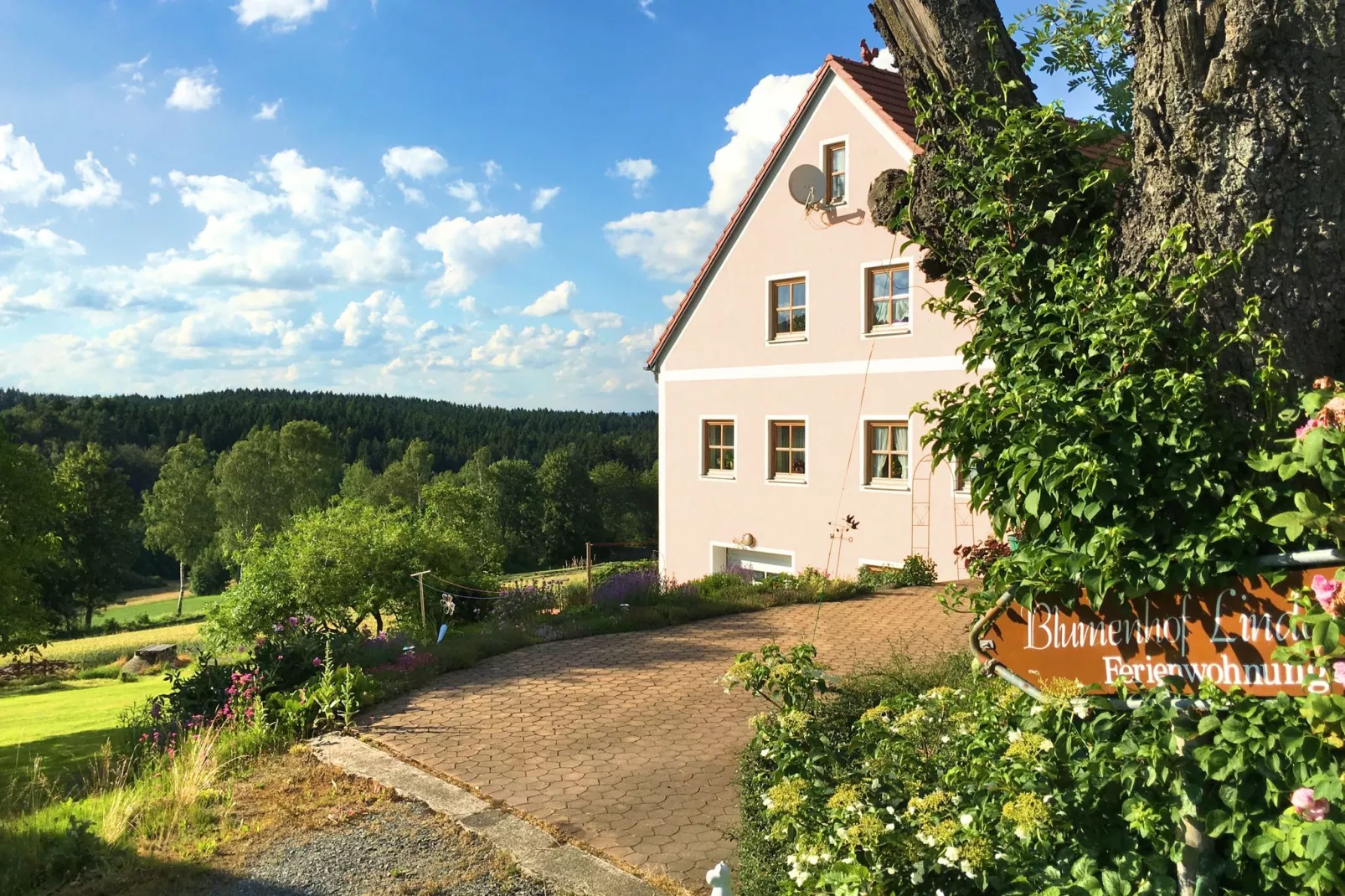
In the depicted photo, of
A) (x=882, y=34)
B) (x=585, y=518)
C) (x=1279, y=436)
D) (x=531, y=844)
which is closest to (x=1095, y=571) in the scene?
(x=1279, y=436)

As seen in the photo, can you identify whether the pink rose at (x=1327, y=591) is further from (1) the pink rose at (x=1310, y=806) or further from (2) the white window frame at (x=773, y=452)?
(2) the white window frame at (x=773, y=452)

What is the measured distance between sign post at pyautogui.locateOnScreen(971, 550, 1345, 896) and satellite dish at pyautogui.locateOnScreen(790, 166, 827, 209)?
18081 millimetres

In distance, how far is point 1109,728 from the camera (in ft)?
9.12

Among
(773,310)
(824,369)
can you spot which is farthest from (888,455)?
(773,310)

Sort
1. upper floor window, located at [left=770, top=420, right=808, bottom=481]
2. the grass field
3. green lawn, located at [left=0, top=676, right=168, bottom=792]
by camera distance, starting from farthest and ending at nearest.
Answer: the grass field < upper floor window, located at [left=770, top=420, right=808, bottom=481] < green lawn, located at [left=0, top=676, right=168, bottom=792]

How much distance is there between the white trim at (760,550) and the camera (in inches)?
830

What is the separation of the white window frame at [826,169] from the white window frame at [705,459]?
5532 millimetres

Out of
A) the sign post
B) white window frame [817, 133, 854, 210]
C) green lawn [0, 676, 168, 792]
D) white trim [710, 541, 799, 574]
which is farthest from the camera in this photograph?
white trim [710, 541, 799, 574]

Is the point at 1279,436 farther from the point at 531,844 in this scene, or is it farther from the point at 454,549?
the point at 454,549

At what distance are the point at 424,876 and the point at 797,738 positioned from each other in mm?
2157

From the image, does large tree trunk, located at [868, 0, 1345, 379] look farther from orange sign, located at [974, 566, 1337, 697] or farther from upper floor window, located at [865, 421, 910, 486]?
upper floor window, located at [865, 421, 910, 486]

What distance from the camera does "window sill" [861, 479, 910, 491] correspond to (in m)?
18.6

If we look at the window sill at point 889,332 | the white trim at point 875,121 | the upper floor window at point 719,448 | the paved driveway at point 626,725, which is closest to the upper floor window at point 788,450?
the upper floor window at point 719,448

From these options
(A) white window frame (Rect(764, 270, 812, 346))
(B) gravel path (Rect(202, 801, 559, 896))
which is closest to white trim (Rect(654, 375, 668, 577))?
(A) white window frame (Rect(764, 270, 812, 346))
